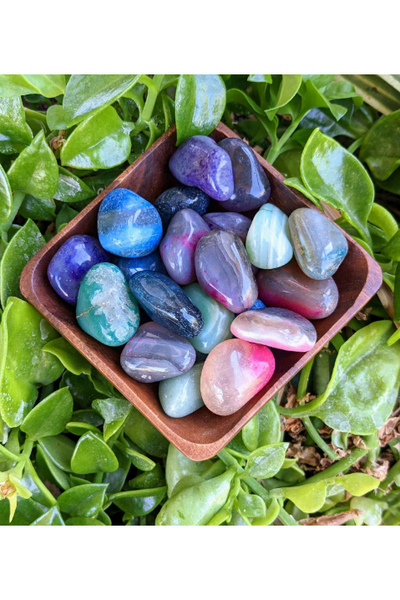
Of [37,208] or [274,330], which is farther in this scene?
[37,208]

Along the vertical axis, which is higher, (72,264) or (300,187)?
(300,187)

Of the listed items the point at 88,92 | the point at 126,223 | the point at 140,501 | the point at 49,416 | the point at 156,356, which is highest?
the point at 88,92

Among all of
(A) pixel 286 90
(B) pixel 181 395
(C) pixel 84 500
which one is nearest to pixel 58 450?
(C) pixel 84 500

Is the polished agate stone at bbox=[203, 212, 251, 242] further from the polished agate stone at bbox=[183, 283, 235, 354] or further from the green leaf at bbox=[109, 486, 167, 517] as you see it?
the green leaf at bbox=[109, 486, 167, 517]

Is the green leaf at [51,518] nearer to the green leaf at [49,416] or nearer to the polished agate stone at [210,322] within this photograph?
the green leaf at [49,416]

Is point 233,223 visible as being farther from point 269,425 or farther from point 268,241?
point 269,425

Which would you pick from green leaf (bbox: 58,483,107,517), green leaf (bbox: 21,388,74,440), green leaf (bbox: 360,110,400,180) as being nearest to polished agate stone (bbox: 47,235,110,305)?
green leaf (bbox: 21,388,74,440)
